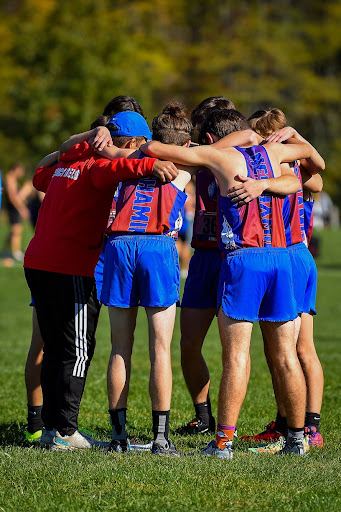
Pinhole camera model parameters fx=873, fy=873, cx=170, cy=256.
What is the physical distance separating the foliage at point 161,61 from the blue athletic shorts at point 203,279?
1214 inches

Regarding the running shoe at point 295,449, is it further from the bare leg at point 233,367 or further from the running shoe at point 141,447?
the running shoe at point 141,447

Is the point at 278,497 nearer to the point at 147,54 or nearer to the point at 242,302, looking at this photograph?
the point at 242,302

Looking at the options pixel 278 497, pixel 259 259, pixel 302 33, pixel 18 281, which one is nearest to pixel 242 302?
pixel 259 259

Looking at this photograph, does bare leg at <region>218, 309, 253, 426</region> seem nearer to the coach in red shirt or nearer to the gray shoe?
the coach in red shirt

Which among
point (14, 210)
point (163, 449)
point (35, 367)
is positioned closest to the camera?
point (163, 449)

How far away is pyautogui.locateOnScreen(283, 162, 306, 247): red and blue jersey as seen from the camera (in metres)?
5.69

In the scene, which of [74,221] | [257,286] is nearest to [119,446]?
[257,286]

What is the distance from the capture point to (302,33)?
5431 centimetres

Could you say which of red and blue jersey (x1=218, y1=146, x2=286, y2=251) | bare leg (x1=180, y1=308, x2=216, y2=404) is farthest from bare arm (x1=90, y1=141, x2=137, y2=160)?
bare leg (x1=180, y1=308, x2=216, y2=404)

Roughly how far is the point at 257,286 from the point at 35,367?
1.79 metres

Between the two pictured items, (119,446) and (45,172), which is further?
(45,172)

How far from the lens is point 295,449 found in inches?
215

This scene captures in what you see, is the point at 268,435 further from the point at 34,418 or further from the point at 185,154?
the point at 185,154

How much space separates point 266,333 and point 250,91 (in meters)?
45.0
